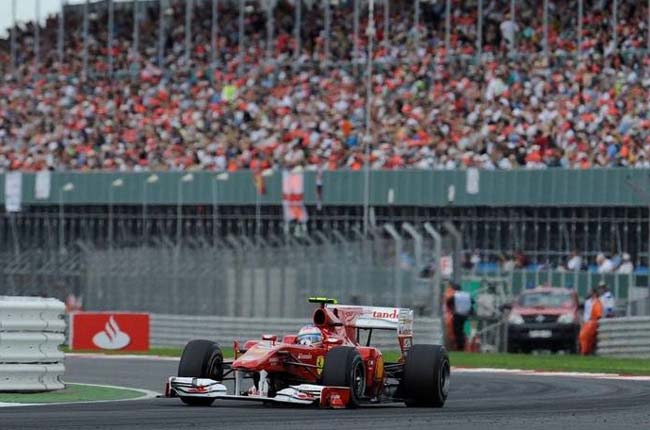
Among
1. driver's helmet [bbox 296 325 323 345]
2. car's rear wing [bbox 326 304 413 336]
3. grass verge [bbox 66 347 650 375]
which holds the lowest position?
grass verge [bbox 66 347 650 375]

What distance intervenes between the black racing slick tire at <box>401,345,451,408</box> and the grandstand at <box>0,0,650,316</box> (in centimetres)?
1222

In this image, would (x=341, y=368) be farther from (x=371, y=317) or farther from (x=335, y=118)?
(x=335, y=118)

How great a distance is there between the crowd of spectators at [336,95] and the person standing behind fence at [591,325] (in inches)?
180

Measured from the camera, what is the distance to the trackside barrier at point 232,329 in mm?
27750

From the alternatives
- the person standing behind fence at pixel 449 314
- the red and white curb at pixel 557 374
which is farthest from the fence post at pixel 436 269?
the red and white curb at pixel 557 374

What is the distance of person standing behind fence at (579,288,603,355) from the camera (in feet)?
92.9

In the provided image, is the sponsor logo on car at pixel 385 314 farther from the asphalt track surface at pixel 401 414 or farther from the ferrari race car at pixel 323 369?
the asphalt track surface at pixel 401 414

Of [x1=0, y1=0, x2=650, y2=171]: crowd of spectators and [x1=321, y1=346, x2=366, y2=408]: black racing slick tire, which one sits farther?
[x1=0, y1=0, x2=650, y2=171]: crowd of spectators

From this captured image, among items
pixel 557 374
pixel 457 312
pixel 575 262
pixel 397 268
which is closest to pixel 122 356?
pixel 397 268

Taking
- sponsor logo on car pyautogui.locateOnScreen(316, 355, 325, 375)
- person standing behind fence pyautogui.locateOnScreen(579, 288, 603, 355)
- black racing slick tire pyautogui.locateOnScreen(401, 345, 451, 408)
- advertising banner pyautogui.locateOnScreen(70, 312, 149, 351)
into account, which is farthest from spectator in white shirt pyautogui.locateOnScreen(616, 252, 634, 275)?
sponsor logo on car pyautogui.locateOnScreen(316, 355, 325, 375)

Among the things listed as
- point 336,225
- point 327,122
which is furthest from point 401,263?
point 327,122

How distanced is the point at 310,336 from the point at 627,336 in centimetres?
1304

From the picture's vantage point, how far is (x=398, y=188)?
35312 millimetres

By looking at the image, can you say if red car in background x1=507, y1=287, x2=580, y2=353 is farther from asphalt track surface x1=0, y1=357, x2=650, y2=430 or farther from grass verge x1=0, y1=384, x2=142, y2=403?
grass verge x1=0, y1=384, x2=142, y2=403
